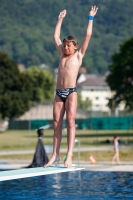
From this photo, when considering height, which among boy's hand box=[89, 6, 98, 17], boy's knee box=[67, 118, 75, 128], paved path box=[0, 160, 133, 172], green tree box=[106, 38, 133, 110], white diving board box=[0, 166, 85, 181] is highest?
green tree box=[106, 38, 133, 110]

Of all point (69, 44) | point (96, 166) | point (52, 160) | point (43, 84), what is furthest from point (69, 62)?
point (43, 84)

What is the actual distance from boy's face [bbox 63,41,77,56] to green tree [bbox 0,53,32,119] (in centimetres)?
10220

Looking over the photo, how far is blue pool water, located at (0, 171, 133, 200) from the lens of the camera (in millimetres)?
19344

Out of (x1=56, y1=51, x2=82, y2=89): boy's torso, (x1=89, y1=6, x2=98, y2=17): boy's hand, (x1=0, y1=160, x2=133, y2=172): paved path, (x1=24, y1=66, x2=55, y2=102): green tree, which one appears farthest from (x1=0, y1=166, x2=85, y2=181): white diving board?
(x1=24, y1=66, x2=55, y2=102): green tree

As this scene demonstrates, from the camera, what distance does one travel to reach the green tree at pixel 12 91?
381 feet

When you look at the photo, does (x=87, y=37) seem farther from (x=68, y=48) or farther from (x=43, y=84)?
(x=43, y=84)

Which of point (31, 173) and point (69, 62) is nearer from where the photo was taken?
point (31, 173)

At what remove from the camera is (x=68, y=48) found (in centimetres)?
1324

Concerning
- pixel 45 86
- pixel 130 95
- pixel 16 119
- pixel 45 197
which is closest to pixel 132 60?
pixel 130 95

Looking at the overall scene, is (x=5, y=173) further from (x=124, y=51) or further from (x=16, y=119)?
(x=16, y=119)

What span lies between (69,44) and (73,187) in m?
9.13

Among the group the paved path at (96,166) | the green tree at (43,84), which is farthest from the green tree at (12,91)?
the paved path at (96,166)

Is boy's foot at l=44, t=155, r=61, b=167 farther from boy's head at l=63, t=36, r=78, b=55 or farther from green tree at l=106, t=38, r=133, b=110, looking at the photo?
green tree at l=106, t=38, r=133, b=110

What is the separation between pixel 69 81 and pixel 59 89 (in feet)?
0.76
